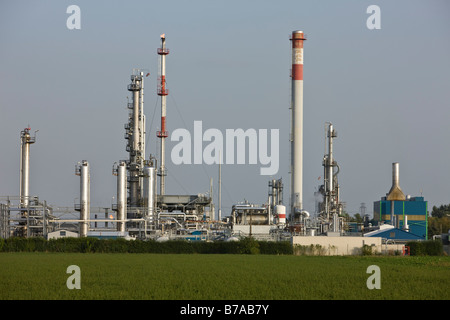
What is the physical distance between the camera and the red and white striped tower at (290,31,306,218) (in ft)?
230

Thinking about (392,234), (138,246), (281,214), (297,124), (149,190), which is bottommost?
(138,246)

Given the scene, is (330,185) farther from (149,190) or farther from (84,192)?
(84,192)

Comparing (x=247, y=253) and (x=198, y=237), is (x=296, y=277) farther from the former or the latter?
(x=198, y=237)

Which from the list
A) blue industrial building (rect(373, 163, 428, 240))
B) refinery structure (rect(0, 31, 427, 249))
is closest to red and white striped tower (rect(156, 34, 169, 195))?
refinery structure (rect(0, 31, 427, 249))

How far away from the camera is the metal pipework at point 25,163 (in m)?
67.7

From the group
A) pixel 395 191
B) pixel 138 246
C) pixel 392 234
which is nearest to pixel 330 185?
pixel 392 234

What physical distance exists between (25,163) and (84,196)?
782 centimetres

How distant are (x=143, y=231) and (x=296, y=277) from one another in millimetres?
36017

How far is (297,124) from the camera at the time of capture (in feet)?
234

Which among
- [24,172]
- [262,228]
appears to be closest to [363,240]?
[262,228]

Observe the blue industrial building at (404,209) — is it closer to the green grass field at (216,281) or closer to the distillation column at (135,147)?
the distillation column at (135,147)

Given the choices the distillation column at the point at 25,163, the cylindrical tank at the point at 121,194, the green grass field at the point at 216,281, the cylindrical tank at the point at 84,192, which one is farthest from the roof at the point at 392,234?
the distillation column at the point at 25,163

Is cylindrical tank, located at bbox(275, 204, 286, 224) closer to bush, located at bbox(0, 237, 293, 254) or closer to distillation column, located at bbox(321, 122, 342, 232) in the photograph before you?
distillation column, located at bbox(321, 122, 342, 232)
